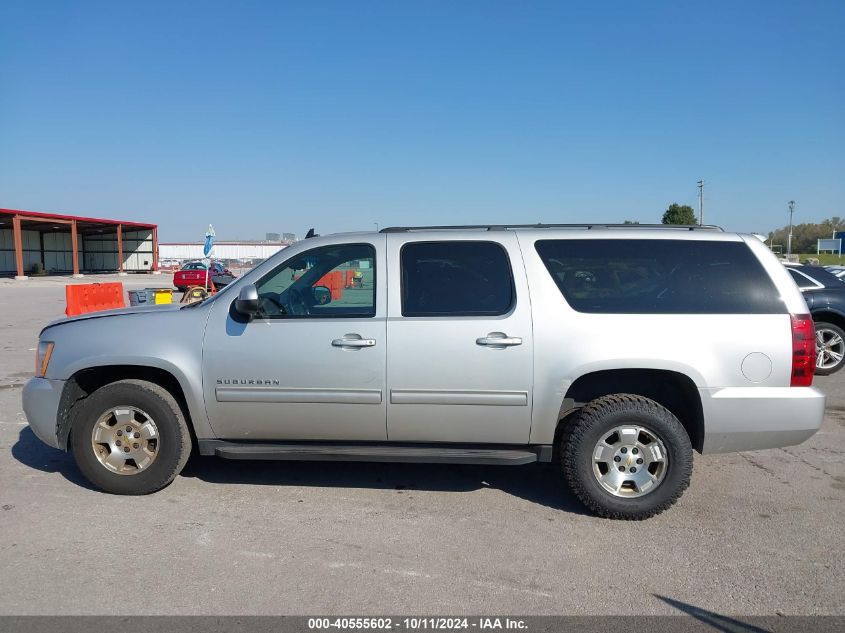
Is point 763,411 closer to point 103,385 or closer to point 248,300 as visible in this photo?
point 248,300

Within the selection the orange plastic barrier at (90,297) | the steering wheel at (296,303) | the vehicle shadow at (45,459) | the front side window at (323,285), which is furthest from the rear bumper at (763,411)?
the orange plastic barrier at (90,297)

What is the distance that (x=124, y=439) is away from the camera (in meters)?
4.54

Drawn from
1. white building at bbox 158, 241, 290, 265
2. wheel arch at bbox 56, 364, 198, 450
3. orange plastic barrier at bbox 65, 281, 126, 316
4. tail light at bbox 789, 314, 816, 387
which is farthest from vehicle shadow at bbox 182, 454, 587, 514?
white building at bbox 158, 241, 290, 265

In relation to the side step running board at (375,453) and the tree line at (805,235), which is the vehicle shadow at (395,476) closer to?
the side step running board at (375,453)

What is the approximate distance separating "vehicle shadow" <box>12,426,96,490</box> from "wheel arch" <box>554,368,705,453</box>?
3.46m

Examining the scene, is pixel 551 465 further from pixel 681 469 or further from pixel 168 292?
pixel 168 292

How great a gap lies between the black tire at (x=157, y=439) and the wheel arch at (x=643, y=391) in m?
2.61

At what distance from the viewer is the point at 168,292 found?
1378 cm

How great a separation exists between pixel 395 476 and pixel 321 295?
5.07ft

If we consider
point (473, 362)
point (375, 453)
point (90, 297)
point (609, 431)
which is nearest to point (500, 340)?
point (473, 362)

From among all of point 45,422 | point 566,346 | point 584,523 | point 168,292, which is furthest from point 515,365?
point 168,292

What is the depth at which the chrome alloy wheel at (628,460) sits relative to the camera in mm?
4227

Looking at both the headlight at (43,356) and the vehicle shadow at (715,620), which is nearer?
the vehicle shadow at (715,620)

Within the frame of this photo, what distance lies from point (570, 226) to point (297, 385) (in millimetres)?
2177
